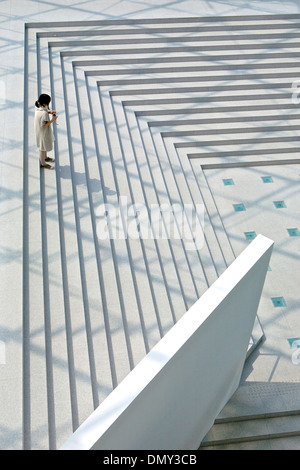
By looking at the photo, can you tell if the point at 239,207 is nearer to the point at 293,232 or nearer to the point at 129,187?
the point at 293,232

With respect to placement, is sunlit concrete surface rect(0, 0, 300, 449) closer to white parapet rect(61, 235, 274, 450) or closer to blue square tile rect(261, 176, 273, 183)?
blue square tile rect(261, 176, 273, 183)

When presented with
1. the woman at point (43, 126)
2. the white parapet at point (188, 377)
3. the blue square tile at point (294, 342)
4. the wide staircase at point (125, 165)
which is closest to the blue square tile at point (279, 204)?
the wide staircase at point (125, 165)

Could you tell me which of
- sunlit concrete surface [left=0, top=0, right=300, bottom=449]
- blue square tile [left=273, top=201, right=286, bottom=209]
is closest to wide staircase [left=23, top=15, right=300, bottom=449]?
sunlit concrete surface [left=0, top=0, right=300, bottom=449]

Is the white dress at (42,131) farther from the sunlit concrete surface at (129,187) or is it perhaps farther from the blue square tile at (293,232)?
the blue square tile at (293,232)

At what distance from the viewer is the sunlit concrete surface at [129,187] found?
23.8 feet

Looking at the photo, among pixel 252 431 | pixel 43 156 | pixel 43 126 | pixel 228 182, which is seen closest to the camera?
pixel 252 431

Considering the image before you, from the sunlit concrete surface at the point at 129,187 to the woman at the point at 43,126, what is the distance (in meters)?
0.38

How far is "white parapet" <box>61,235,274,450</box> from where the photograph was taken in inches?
182

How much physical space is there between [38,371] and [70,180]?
3.71 meters

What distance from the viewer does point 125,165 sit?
10.5 meters

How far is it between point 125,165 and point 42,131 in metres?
1.82

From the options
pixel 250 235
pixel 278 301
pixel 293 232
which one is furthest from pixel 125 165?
pixel 278 301

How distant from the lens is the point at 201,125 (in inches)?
479
